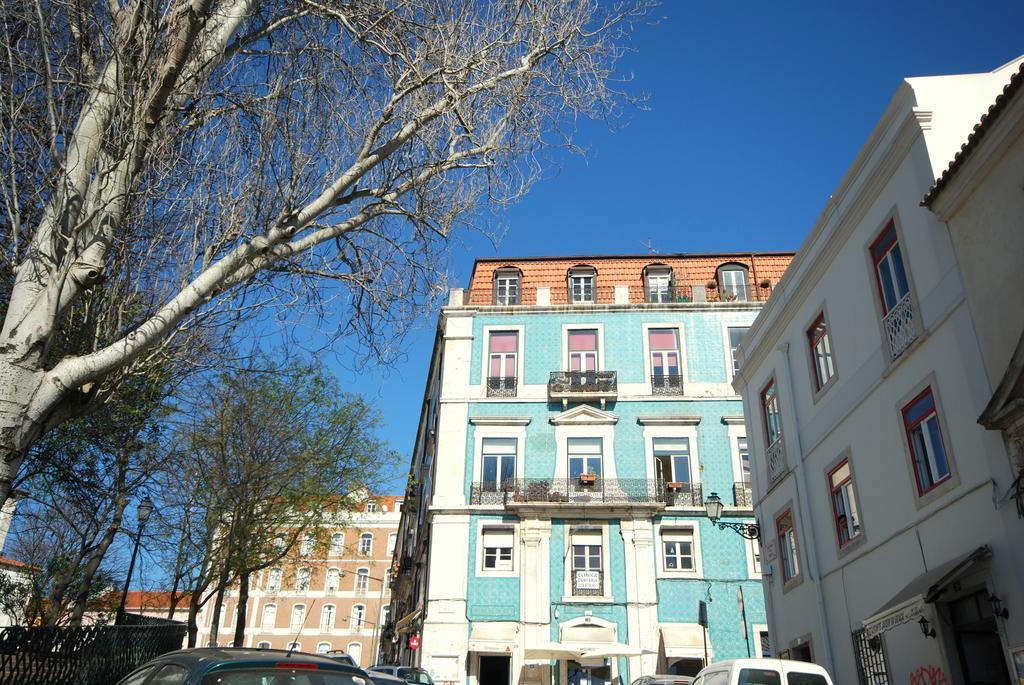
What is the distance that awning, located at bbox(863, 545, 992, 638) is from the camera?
9.17 metres

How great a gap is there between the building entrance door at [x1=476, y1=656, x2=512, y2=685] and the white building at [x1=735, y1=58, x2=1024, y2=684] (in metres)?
10.9

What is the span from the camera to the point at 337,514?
95.8 ft

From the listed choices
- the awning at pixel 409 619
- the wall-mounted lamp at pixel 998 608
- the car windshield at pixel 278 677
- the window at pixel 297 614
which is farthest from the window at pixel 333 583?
the car windshield at pixel 278 677

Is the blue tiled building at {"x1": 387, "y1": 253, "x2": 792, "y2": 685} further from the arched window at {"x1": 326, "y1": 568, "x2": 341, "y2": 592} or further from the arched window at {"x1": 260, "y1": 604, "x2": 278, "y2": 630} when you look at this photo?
the arched window at {"x1": 260, "y1": 604, "x2": 278, "y2": 630}

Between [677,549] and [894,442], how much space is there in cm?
1551

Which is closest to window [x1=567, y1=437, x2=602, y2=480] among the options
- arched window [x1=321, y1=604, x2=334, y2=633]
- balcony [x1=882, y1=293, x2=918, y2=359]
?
balcony [x1=882, y1=293, x2=918, y2=359]

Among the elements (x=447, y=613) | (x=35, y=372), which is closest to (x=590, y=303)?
(x=447, y=613)

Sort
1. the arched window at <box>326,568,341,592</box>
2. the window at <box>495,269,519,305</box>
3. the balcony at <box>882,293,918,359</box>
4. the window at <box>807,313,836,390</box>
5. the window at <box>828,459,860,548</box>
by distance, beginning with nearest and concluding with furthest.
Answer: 1. the balcony at <box>882,293,918,359</box>
2. the window at <box>828,459,860,548</box>
3. the window at <box>807,313,836,390</box>
4. the window at <box>495,269,519,305</box>
5. the arched window at <box>326,568,341,592</box>

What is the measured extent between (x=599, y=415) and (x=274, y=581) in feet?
146

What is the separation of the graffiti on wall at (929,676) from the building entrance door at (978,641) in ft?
1.09

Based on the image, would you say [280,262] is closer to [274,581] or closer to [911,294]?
[911,294]

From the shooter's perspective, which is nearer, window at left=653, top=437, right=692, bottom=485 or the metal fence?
the metal fence

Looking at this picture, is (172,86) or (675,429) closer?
(172,86)

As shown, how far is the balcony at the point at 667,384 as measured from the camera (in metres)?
28.6
